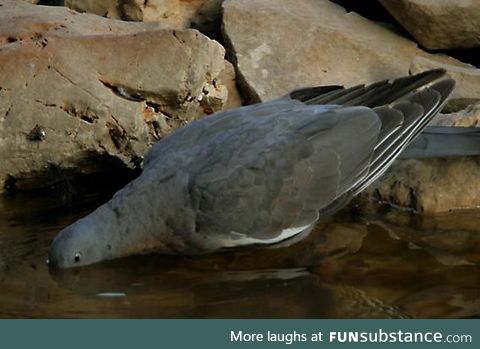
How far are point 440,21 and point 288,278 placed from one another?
3.02 metres

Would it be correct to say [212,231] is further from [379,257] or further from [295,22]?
[295,22]

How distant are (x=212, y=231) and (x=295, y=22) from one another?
2.81 m

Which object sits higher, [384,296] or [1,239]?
[384,296]

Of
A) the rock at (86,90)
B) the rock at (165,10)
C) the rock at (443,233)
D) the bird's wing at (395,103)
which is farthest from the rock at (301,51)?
the rock at (443,233)

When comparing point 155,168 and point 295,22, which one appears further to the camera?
point 295,22

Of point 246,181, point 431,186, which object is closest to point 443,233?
point 431,186

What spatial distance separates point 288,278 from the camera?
17.0 feet

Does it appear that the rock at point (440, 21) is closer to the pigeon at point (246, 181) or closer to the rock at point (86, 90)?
the rock at point (86, 90)

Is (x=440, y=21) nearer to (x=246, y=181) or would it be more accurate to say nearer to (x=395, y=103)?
(x=395, y=103)

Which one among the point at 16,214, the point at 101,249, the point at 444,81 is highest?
the point at 444,81

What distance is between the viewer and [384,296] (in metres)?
4.89

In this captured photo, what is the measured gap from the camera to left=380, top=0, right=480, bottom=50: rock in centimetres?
730

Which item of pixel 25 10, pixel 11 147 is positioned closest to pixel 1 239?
pixel 11 147

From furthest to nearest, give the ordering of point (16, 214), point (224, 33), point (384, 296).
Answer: point (224, 33) < point (16, 214) < point (384, 296)
